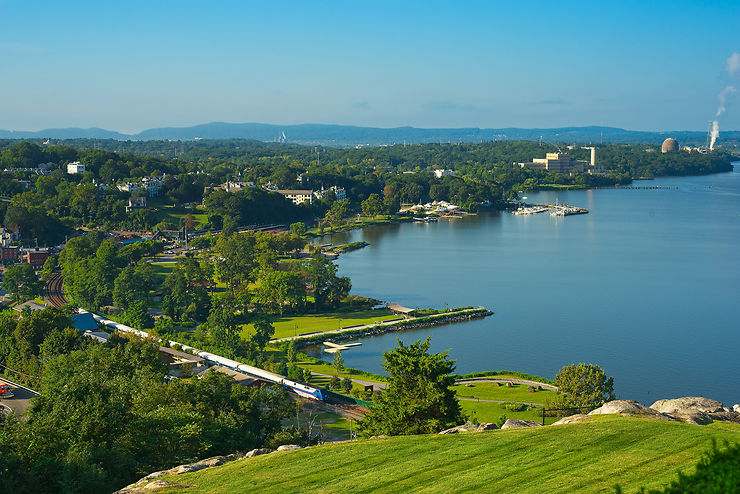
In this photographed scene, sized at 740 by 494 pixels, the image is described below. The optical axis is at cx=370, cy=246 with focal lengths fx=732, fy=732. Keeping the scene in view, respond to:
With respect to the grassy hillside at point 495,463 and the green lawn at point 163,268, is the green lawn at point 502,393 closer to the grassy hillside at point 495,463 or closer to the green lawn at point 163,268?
the grassy hillside at point 495,463

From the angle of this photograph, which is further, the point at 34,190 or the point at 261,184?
the point at 261,184

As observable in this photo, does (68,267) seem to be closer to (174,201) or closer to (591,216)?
(174,201)

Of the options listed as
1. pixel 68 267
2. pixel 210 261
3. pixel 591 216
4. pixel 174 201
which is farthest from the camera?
pixel 591 216

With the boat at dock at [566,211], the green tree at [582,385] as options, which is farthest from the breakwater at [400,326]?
the boat at dock at [566,211]

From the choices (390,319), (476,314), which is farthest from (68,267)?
(476,314)

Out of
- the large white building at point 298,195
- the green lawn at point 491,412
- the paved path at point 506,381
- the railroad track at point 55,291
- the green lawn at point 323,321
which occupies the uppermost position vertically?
the large white building at point 298,195

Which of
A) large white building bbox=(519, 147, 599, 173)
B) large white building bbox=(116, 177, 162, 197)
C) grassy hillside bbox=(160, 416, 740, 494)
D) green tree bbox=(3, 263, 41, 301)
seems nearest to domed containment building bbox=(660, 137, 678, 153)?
large white building bbox=(519, 147, 599, 173)
